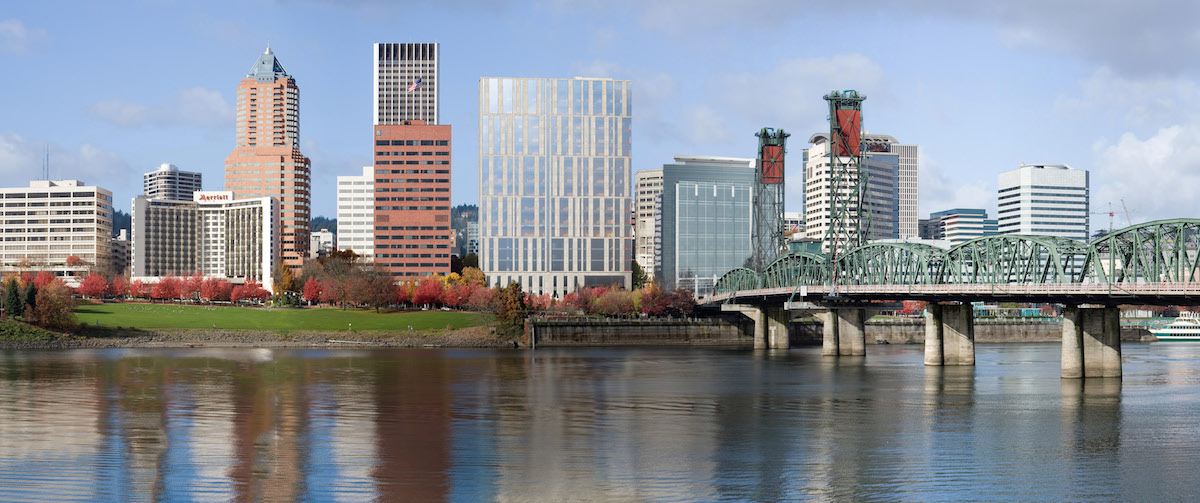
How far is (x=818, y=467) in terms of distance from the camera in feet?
162

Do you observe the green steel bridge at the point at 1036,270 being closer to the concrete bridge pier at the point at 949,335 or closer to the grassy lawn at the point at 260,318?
the concrete bridge pier at the point at 949,335

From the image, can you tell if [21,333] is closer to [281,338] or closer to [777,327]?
[281,338]

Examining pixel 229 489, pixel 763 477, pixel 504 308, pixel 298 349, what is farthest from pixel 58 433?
Result: pixel 504 308

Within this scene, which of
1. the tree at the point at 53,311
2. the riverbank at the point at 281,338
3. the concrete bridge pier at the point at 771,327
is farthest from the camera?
the concrete bridge pier at the point at 771,327

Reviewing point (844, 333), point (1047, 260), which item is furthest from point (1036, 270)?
point (844, 333)

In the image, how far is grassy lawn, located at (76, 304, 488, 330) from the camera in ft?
577

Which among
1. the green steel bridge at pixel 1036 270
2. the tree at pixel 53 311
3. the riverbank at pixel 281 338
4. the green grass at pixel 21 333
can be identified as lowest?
the riverbank at pixel 281 338

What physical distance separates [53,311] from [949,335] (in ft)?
403

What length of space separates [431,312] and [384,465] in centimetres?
14821

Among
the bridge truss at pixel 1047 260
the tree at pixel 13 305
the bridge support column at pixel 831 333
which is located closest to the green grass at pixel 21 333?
the tree at pixel 13 305

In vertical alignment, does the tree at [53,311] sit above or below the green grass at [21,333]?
above

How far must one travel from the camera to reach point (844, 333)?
153m

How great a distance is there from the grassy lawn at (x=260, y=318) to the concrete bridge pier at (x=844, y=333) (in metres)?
56.1

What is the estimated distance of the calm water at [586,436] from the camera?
43722mm
